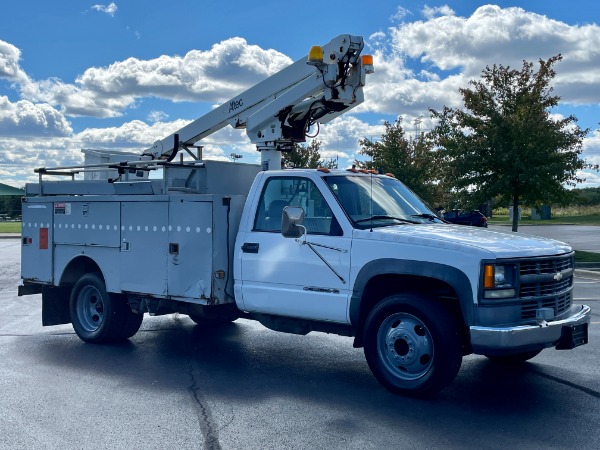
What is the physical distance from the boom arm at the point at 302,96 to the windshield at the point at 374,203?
5.18 ft

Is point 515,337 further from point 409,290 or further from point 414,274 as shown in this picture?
point 409,290

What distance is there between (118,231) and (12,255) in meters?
16.9

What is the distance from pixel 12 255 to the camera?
949 inches

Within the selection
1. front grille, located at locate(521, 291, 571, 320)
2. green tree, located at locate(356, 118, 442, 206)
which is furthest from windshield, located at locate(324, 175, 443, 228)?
green tree, located at locate(356, 118, 442, 206)

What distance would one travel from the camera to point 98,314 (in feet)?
30.8

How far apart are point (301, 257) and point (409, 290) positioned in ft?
3.67

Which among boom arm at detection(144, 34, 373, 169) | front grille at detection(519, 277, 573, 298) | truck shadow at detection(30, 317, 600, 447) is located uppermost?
boom arm at detection(144, 34, 373, 169)

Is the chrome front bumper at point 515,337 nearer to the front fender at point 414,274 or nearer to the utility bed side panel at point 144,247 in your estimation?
the front fender at point 414,274

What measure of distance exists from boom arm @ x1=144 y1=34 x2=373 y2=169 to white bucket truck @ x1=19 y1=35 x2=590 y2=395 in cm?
2

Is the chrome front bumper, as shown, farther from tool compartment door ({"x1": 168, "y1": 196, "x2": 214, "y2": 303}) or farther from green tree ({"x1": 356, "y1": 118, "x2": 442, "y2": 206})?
green tree ({"x1": 356, "y1": 118, "x2": 442, "y2": 206})

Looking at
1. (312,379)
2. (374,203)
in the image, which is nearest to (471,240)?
(374,203)

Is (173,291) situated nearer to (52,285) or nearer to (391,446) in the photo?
(52,285)

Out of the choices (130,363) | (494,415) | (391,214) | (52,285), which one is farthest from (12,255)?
(494,415)

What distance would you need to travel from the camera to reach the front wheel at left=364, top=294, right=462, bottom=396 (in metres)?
6.37
